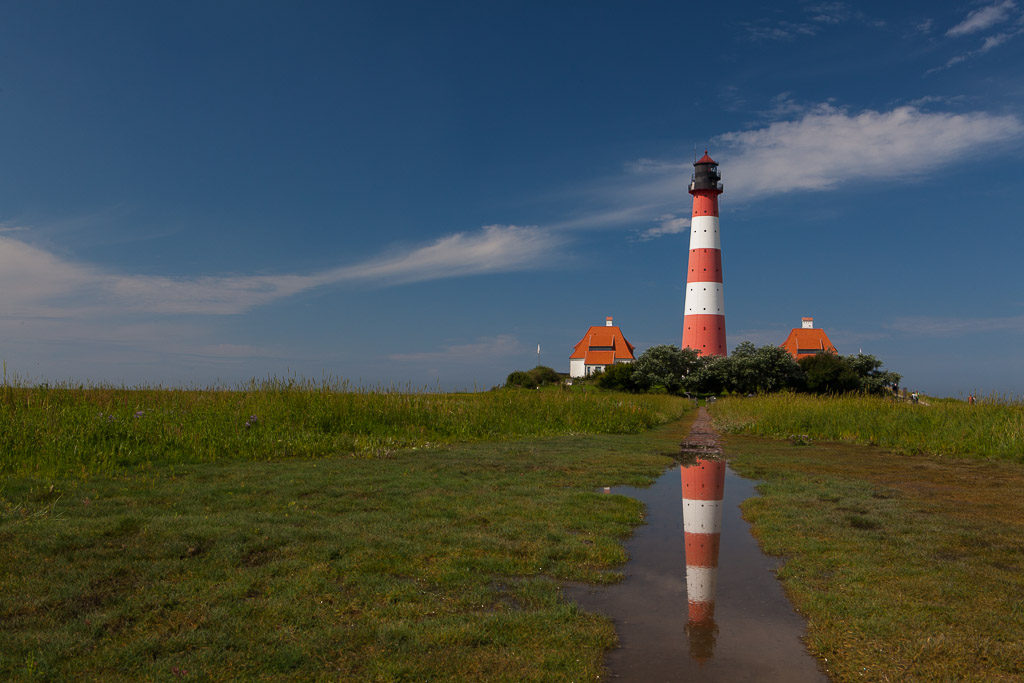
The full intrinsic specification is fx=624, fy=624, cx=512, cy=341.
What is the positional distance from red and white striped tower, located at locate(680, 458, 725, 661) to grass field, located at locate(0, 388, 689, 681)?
2.23 feet

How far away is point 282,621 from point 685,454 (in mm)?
11717

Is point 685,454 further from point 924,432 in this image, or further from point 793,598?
point 793,598

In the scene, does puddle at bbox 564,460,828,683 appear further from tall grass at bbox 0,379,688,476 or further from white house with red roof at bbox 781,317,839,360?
white house with red roof at bbox 781,317,839,360

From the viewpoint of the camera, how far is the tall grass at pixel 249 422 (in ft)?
36.0

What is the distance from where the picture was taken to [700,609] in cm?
515

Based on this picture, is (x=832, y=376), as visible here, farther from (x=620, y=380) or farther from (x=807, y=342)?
(x=807, y=342)

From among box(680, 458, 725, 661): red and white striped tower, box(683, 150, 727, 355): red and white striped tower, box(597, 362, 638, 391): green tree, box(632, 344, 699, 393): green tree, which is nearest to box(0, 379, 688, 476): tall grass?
box(680, 458, 725, 661): red and white striped tower

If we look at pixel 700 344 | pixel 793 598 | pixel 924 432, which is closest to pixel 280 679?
pixel 793 598

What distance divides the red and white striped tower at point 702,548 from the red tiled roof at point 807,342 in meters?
61.2

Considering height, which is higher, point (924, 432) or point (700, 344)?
point (700, 344)

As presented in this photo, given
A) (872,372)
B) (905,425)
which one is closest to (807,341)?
(872,372)

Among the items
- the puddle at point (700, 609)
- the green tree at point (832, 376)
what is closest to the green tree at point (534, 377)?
the green tree at point (832, 376)

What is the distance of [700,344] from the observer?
4997 centimetres

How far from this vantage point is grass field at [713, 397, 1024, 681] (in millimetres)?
4266
